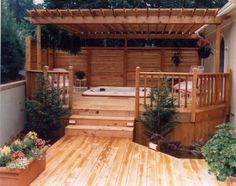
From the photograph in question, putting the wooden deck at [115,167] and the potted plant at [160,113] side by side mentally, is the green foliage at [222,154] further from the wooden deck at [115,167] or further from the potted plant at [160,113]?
the potted plant at [160,113]

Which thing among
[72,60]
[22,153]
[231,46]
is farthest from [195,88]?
[72,60]

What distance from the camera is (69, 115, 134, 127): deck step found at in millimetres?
8688

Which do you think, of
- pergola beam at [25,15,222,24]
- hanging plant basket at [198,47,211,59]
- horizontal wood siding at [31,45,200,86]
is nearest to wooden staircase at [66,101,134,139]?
pergola beam at [25,15,222,24]

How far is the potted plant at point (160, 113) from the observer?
8281 millimetres

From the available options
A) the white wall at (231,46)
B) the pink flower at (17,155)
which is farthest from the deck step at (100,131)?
Result: the pink flower at (17,155)

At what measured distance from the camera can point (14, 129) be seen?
8758 millimetres

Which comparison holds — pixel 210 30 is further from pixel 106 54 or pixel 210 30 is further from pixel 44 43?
pixel 44 43

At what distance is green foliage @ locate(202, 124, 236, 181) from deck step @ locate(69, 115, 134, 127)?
3279 mm

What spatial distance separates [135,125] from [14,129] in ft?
9.22

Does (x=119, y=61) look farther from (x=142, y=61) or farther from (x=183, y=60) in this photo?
(x=183, y=60)

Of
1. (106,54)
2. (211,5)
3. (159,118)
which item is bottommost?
(159,118)

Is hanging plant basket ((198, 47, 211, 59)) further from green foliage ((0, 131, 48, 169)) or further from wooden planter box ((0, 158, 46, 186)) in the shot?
wooden planter box ((0, 158, 46, 186))

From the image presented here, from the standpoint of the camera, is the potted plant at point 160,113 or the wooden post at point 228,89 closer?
the potted plant at point 160,113

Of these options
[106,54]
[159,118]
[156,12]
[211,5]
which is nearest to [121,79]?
[106,54]
